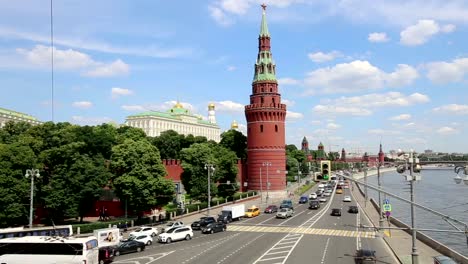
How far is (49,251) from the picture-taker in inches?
998

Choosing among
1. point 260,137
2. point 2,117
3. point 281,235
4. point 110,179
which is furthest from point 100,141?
point 2,117

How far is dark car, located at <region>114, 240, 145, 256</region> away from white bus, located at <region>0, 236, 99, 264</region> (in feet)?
33.3

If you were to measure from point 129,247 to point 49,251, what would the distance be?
471 inches

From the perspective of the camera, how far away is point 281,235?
46.0 meters

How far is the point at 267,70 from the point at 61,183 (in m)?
59.2

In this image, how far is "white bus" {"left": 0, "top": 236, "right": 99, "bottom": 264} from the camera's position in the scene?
2514 centimetres

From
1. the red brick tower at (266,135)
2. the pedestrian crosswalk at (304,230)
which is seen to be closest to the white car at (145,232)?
the pedestrian crosswalk at (304,230)

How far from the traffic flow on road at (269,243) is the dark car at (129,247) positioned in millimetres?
497

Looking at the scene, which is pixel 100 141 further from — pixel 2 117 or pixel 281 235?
pixel 2 117

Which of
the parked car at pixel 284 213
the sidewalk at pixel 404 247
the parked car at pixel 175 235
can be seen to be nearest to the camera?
the sidewalk at pixel 404 247

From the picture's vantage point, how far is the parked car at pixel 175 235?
42188 millimetres

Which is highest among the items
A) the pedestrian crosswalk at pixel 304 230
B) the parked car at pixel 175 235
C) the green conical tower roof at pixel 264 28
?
the green conical tower roof at pixel 264 28

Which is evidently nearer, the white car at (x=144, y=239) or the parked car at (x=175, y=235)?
the white car at (x=144, y=239)

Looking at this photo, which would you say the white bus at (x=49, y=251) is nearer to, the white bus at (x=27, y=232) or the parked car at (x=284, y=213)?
the white bus at (x=27, y=232)
